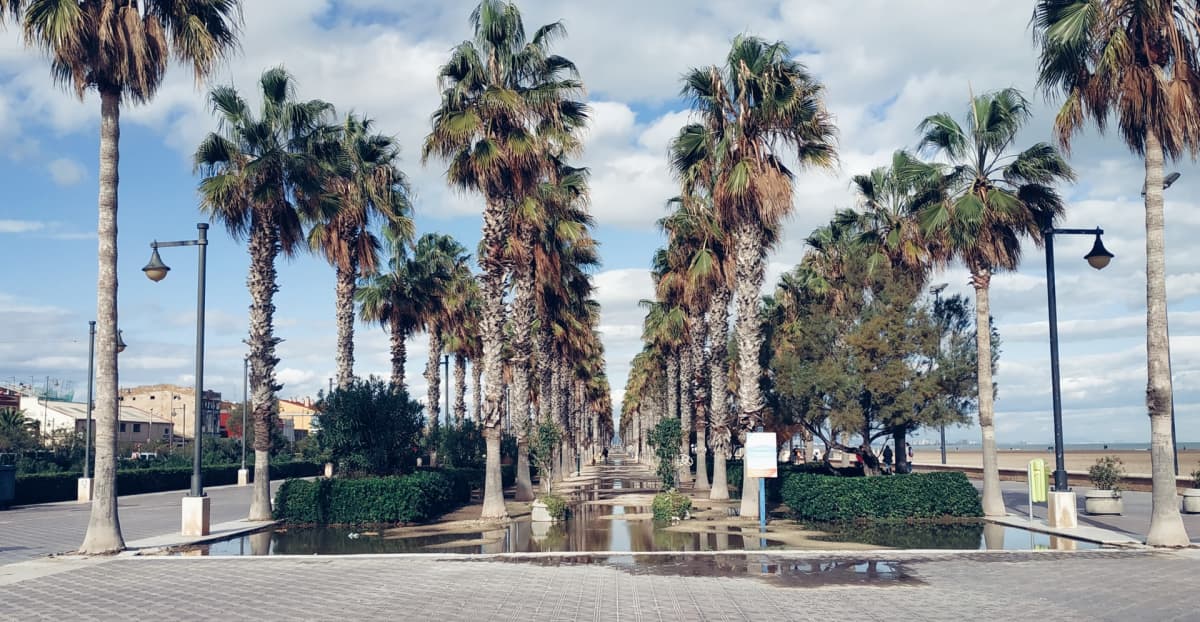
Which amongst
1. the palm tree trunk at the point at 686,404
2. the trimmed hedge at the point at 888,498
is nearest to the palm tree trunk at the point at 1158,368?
the trimmed hedge at the point at 888,498

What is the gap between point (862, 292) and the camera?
28.2 m

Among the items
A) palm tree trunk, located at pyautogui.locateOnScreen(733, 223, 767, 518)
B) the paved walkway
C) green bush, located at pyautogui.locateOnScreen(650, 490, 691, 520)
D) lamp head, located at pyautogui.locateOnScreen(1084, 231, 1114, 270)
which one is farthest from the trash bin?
lamp head, located at pyautogui.locateOnScreen(1084, 231, 1114, 270)

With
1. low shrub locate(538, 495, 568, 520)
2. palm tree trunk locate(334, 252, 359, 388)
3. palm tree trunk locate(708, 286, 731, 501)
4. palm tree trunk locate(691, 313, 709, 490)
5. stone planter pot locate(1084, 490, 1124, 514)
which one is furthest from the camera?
palm tree trunk locate(691, 313, 709, 490)

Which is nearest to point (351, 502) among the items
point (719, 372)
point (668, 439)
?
point (719, 372)

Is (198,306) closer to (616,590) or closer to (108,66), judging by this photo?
(108,66)

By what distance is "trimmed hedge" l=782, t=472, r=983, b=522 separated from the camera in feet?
74.7

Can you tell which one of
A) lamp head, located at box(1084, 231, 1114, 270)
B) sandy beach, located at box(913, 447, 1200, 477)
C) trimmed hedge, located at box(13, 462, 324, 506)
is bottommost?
sandy beach, located at box(913, 447, 1200, 477)

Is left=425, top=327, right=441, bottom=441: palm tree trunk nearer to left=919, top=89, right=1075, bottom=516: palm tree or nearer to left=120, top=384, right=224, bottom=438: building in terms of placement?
left=919, top=89, right=1075, bottom=516: palm tree

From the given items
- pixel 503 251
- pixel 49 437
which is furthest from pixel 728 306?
pixel 49 437

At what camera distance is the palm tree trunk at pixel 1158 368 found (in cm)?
1741

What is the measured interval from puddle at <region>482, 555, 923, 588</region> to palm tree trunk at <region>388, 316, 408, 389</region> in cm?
1905

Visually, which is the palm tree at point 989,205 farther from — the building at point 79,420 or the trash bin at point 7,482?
the building at point 79,420

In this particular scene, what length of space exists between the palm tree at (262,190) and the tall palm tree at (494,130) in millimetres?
3443

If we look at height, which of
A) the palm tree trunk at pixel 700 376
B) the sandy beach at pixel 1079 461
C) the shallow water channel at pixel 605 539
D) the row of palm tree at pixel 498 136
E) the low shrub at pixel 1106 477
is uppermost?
the row of palm tree at pixel 498 136
